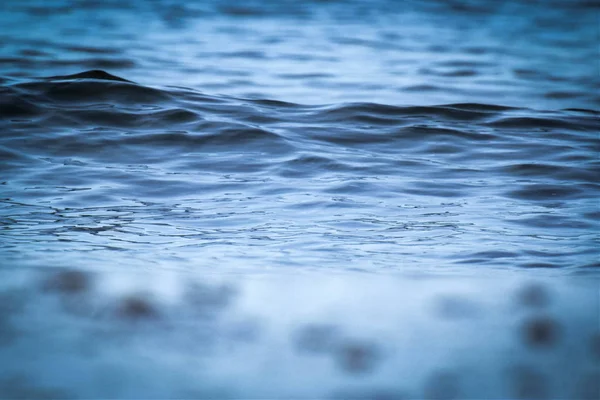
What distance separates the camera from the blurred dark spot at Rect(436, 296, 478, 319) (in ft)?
7.17

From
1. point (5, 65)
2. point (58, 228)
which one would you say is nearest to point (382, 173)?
point (58, 228)

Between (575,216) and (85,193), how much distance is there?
1.98 meters

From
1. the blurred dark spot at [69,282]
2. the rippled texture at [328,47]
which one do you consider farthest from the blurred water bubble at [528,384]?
the rippled texture at [328,47]

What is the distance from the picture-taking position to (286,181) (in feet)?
12.7

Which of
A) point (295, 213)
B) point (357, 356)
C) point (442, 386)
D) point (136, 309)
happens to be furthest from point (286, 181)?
point (442, 386)

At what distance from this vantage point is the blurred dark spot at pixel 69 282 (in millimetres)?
2295

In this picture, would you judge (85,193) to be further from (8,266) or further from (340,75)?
(340,75)

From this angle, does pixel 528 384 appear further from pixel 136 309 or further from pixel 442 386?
pixel 136 309

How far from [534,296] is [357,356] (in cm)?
81

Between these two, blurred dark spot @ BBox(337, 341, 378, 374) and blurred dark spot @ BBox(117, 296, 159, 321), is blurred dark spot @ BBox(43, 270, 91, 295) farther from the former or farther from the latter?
blurred dark spot @ BBox(337, 341, 378, 374)

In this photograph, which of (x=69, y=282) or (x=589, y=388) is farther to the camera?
(x=69, y=282)

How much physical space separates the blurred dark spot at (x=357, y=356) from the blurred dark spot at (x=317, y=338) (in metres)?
0.04

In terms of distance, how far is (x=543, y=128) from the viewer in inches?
203

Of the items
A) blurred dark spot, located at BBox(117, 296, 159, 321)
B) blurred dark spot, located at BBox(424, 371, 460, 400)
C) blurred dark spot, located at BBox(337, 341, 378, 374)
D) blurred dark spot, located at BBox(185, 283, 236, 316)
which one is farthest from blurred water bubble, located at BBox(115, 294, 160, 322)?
blurred dark spot, located at BBox(424, 371, 460, 400)
